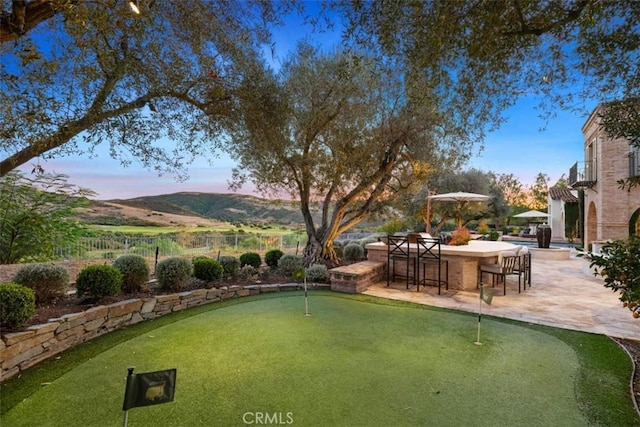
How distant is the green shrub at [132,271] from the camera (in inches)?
206

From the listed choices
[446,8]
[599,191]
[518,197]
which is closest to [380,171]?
[446,8]

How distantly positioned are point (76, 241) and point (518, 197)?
4566 centimetres

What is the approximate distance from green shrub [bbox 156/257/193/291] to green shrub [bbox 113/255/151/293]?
0.89 ft

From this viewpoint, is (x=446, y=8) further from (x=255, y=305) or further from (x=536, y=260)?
(x=536, y=260)

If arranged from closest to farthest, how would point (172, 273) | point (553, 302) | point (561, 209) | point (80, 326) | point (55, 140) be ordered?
point (55, 140), point (80, 326), point (172, 273), point (553, 302), point (561, 209)

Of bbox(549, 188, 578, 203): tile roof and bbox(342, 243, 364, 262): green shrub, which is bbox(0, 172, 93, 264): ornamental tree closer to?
bbox(342, 243, 364, 262): green shrub

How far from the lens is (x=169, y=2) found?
12.9 ft

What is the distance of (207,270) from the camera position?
639cm

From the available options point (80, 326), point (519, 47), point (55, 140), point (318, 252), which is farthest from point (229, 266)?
point (519, 47)

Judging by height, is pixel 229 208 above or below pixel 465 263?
above

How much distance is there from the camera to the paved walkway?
15.8ft

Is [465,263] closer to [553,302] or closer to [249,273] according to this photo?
[553,302]

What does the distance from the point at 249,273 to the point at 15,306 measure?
15.4ft

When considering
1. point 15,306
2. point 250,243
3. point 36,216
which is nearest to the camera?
point 15,306
